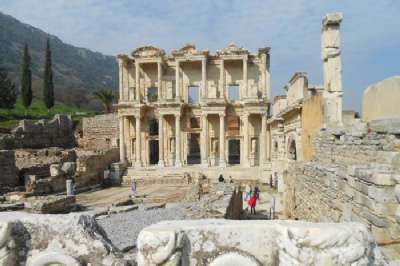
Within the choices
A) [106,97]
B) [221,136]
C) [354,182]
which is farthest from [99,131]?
[354,182]

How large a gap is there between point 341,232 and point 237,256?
2.25 feet

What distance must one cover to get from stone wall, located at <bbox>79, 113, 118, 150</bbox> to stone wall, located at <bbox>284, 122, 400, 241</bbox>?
96.9 feet

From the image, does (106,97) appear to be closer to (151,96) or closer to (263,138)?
(151,96)

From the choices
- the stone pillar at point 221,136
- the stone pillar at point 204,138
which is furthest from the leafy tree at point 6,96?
the stone pillar at point 221,136

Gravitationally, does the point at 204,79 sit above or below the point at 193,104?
above

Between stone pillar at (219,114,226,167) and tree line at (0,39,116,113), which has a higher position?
tree line at (0,39,116,113)

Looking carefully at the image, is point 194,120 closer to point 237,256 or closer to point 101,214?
point 101,214

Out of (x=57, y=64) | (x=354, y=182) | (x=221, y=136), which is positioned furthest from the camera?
(x=57, y=64)

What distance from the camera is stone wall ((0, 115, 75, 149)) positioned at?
1161 inches

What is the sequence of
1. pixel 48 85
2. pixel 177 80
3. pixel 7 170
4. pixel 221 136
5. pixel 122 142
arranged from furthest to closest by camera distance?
pixel 48 85, pixel 122 142, pixel 177 80, pixel 221 136, pixel 7 170

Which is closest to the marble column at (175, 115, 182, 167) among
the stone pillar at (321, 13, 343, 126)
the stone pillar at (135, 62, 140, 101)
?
the stone pillar at (135, 62, 140, 101)

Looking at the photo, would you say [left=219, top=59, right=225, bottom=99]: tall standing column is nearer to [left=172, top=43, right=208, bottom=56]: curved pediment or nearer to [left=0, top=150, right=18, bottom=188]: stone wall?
[left=172, top=43, right=208, bottom=56]: curved pediment

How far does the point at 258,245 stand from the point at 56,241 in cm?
142

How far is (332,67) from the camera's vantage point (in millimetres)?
12109
